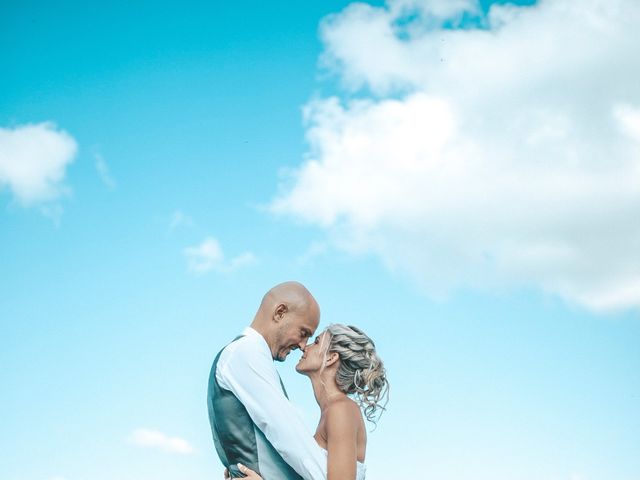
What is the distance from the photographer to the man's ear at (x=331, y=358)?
779 centimetres

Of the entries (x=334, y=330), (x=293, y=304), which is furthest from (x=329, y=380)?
(x=293, y=304)

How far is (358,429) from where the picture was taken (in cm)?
732

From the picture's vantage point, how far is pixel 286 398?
21.9 ft

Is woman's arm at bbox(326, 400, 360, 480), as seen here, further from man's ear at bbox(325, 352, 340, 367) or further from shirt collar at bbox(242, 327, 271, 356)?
shirt collar at bbox(242, 327, 271, 356)

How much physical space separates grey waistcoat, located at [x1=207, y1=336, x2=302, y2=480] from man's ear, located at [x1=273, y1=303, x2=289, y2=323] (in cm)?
84

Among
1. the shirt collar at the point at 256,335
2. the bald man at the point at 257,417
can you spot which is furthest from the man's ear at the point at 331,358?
the shirt collar at the point at 256,335

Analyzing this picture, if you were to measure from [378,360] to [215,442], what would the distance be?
196 centimetres

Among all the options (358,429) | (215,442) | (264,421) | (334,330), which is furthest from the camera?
(334,330)

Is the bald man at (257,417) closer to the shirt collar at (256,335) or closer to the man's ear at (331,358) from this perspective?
the shirt collar at (256,335)

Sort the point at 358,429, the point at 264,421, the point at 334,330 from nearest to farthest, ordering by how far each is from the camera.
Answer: the point at 264,421
the point at 358,429
the point at 334,330

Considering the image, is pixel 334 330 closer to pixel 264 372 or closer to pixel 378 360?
pixel 378 360

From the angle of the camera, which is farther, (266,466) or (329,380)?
(329,380)

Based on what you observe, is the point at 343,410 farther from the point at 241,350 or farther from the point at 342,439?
the point at 241,350

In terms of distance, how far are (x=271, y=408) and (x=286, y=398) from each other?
281 millimetres
